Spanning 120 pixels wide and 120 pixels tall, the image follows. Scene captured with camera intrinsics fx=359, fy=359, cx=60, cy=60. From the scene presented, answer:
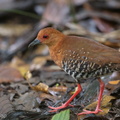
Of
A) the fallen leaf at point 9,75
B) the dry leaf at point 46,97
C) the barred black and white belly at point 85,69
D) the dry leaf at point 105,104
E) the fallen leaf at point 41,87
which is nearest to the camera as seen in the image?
the barred black and white belly at point 85,69

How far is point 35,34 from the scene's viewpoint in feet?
30.6

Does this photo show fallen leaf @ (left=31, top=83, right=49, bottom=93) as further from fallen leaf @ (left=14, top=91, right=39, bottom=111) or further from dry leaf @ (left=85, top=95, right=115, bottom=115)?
dry leaf @ (left=85, top=95, right=115, bottom=115)

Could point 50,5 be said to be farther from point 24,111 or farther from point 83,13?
point 24,111

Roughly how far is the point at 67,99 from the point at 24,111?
2.58 ft

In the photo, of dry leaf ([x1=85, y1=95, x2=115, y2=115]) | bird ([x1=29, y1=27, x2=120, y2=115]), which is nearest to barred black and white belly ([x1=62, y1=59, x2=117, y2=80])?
bird ([x1=29, y1=27, x2=120, y2=115])

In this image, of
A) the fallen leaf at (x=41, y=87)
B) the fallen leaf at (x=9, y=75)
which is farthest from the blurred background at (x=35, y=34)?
the fallen leaf at (x=41, y=87)

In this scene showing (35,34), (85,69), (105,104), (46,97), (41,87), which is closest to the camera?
(85,69)

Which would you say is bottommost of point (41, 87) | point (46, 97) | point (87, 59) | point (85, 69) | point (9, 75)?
point (46, 97)

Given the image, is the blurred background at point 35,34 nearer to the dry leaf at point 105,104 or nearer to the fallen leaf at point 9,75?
the fallen leaf at point 9,75

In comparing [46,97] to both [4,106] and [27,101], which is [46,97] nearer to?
[27,101]

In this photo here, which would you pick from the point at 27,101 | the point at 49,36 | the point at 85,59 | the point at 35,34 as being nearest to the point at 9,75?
the point at 27,101

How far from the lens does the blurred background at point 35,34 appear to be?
6.08 metres

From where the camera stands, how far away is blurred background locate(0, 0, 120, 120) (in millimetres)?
6078

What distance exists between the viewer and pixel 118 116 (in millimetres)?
4922
